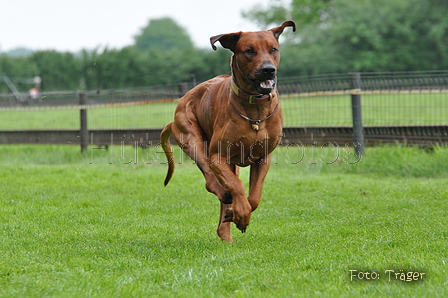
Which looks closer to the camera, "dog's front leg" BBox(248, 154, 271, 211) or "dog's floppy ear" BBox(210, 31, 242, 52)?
"dog's floppy ear" BBox(210, 31, 242, 52)

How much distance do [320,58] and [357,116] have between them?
1152 inches

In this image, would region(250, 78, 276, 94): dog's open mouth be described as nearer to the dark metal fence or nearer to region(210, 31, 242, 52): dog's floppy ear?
region(210, 31, 242, 52): dog's floppy ear

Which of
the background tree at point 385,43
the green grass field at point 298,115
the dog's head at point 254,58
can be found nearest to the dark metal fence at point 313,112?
the green grass field at point 298,115

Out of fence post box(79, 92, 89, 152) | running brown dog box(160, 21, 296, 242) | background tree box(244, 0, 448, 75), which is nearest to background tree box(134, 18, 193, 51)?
background tree box(244, 0, 448, 75)

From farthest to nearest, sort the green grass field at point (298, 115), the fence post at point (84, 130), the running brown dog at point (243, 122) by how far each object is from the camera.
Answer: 1. the fence post at point (84, 130)
2. the green grass field at point (298, 115)
3. the running brown dog at point (243, 122)

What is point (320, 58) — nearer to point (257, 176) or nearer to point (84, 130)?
point (84, 130)

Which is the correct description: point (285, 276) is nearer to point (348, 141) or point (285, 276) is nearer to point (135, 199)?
point (135, 199)

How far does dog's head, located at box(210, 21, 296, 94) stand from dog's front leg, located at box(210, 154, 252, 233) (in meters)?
0.66

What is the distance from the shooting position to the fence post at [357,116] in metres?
10.8

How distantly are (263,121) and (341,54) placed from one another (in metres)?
37.6

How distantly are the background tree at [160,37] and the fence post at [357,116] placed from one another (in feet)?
330

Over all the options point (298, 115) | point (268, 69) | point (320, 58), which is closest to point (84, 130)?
point (298, 115)

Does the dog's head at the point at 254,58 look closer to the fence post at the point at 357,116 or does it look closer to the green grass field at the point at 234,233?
the green grass field at the point at 234,233

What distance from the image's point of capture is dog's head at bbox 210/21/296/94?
447 centimetres
